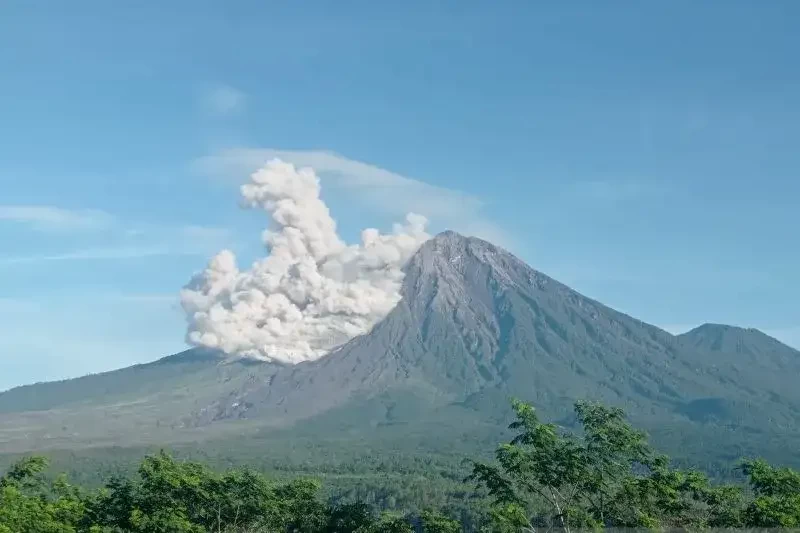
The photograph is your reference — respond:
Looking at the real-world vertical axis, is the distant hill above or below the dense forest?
above

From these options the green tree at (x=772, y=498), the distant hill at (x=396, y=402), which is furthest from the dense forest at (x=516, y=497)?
the distant hill at (x=396, y=402)

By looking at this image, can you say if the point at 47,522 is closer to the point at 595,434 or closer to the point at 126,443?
the point at 595,434

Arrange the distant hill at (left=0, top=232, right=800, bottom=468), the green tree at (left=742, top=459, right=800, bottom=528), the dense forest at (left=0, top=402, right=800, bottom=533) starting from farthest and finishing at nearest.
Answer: the distant hill at (left=0, top=232, right=800, bottom=468) < the dense forest at (left=0, top=402, right=800, bottom=533) < the green tree at (left=742, top=459, right=800, bottom=528)

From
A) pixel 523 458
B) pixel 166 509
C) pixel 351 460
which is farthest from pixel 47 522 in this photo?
pixel 351 460

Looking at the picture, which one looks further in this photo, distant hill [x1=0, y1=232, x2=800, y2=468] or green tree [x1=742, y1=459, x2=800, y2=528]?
distant hill [x1=0, y1=232, x2=800, y2=468]

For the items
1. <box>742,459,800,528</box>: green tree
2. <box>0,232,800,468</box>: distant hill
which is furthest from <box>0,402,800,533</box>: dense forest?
<box>0,232,800,468</box>: distant hill

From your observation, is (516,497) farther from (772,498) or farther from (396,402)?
(396,402)

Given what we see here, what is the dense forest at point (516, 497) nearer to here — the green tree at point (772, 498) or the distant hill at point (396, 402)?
the green tree at point (772, 498)

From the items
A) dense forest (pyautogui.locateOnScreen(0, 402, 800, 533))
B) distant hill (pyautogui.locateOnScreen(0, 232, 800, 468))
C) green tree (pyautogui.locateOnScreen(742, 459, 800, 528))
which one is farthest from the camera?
distant hill (pyautogui.locateOnScreen(0, 232, 800, 468))

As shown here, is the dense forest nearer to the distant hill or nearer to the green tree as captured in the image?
the green tree
